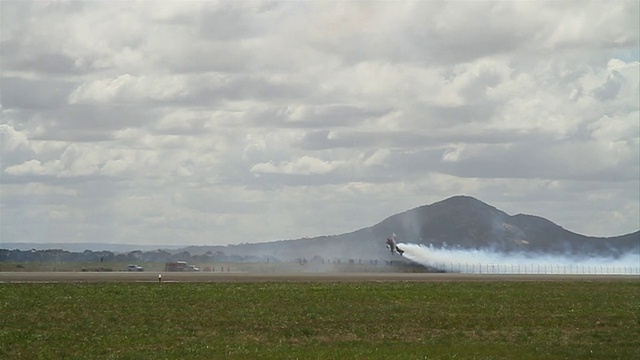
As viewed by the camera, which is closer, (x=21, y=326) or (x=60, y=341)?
(x=60, y=341)

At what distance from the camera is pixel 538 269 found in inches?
6324

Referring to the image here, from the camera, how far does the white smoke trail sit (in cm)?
15571

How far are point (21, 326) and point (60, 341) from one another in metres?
6.89

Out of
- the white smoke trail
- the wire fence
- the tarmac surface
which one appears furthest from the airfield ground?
the white smoke trail

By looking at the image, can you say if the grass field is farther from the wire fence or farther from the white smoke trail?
the white smoke trail

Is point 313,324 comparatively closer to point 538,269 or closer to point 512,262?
point 538,269

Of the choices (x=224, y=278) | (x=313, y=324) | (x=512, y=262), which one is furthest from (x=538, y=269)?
(x=313, y=324)

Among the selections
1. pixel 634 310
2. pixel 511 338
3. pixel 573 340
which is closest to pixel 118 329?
pixel 511 338

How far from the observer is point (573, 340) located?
46.5 m

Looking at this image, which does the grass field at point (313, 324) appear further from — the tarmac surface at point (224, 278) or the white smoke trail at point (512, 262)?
the white smoke trail at point (512, 262)

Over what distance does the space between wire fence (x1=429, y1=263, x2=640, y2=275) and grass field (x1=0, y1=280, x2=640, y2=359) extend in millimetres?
78001

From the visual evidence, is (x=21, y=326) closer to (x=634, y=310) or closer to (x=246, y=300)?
(x=246, y=300)

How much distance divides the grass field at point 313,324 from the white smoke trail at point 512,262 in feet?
263

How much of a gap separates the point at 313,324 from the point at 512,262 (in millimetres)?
124246
